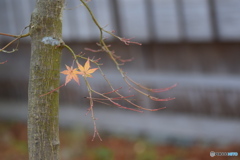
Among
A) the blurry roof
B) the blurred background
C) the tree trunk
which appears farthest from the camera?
the blurred background

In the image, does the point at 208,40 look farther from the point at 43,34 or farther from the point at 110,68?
the point at 43,34

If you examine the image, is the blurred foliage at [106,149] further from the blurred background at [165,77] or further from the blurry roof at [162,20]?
the blurry roof at [162,20]

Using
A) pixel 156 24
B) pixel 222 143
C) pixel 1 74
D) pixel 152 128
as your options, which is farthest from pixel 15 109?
pixel 222 143

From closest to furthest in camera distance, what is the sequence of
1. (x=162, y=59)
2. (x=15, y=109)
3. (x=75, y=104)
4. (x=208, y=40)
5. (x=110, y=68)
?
(x=208, y=40)
(x=162, y=59)
(x=110, y=68)
(x=75, y=104)
(x=15, y=109)

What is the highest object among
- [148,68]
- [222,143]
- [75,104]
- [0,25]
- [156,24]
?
[0,25]

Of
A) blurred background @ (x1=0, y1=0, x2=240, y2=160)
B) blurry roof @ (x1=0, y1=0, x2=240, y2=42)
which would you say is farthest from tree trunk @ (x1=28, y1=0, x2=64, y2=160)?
blurred background @ (x1=0, y1=0, x2=240, y2=160)

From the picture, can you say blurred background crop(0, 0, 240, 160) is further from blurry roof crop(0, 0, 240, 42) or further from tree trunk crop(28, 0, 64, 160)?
tree trunk crop(28, 0, 64, 160)
